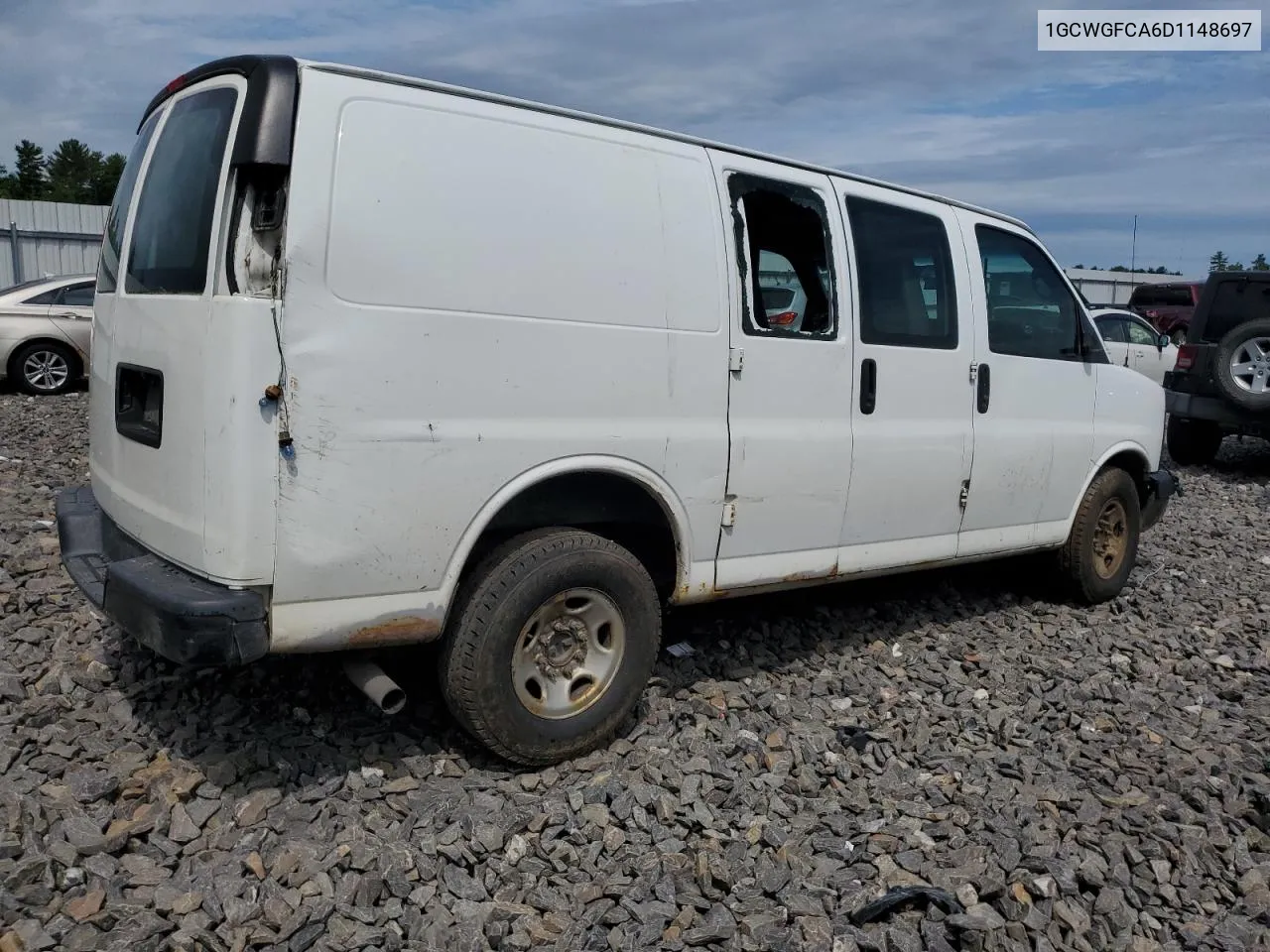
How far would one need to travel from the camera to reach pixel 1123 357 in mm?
14805

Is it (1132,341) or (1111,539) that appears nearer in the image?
(1111,539)

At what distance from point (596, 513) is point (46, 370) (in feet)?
36.9

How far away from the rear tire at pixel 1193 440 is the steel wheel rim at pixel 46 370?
12683 millimetres

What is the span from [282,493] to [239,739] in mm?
1178

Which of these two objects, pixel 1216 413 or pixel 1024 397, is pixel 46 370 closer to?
pixel 1024 397

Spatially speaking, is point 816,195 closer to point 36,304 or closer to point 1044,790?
point 1044,790

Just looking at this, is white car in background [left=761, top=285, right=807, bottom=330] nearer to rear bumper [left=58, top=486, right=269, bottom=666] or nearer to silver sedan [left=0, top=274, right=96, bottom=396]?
rear bumper [left=58, top=486, right=269, bottom=666]

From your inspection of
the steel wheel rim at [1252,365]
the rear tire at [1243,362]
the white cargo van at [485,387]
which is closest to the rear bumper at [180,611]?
the white cargo van at [485,387]

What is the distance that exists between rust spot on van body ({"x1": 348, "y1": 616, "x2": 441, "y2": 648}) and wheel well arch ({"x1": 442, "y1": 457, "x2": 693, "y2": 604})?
12 cm

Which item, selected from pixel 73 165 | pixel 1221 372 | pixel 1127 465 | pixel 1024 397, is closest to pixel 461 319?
pixel 1024 397

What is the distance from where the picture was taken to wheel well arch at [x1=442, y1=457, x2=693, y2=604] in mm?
3467

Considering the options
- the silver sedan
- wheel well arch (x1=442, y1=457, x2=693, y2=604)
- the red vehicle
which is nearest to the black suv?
wheel well arch (x1=442, y1=457, x2=693, y2=604)

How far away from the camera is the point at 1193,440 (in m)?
11.5

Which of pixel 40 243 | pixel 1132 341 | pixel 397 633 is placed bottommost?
pixel 397 633
